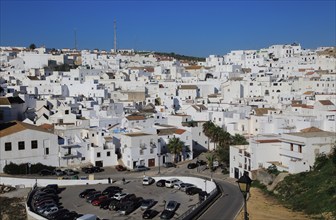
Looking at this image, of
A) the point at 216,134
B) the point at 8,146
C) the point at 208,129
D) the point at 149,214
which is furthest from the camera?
the point at 208,129

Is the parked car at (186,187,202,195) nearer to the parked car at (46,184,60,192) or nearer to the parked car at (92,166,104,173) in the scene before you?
the parked car at (46,184,60,192)

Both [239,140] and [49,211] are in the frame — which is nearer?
[49,211]

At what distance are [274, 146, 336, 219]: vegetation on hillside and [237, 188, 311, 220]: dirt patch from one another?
20.8 inches

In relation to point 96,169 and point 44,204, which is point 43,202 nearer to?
point 44,204

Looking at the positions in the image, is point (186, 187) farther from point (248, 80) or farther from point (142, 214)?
point (248, 80)

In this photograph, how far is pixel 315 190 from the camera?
22.8 m

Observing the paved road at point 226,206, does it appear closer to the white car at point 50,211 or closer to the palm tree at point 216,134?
the white car at point 50,211

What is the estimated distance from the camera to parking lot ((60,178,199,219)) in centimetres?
2408

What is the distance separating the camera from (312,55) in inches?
3499

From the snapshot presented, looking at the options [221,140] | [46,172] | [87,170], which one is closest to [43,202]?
[46,172]

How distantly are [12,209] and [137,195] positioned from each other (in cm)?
727

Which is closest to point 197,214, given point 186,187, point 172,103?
point 186,187

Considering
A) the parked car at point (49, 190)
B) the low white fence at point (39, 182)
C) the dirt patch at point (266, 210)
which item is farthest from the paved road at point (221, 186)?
the parked car at point (49, 190)

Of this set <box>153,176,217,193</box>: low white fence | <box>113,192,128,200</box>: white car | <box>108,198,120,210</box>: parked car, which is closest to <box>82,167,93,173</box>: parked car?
<box>153,176,217,193</box>: low white fence
